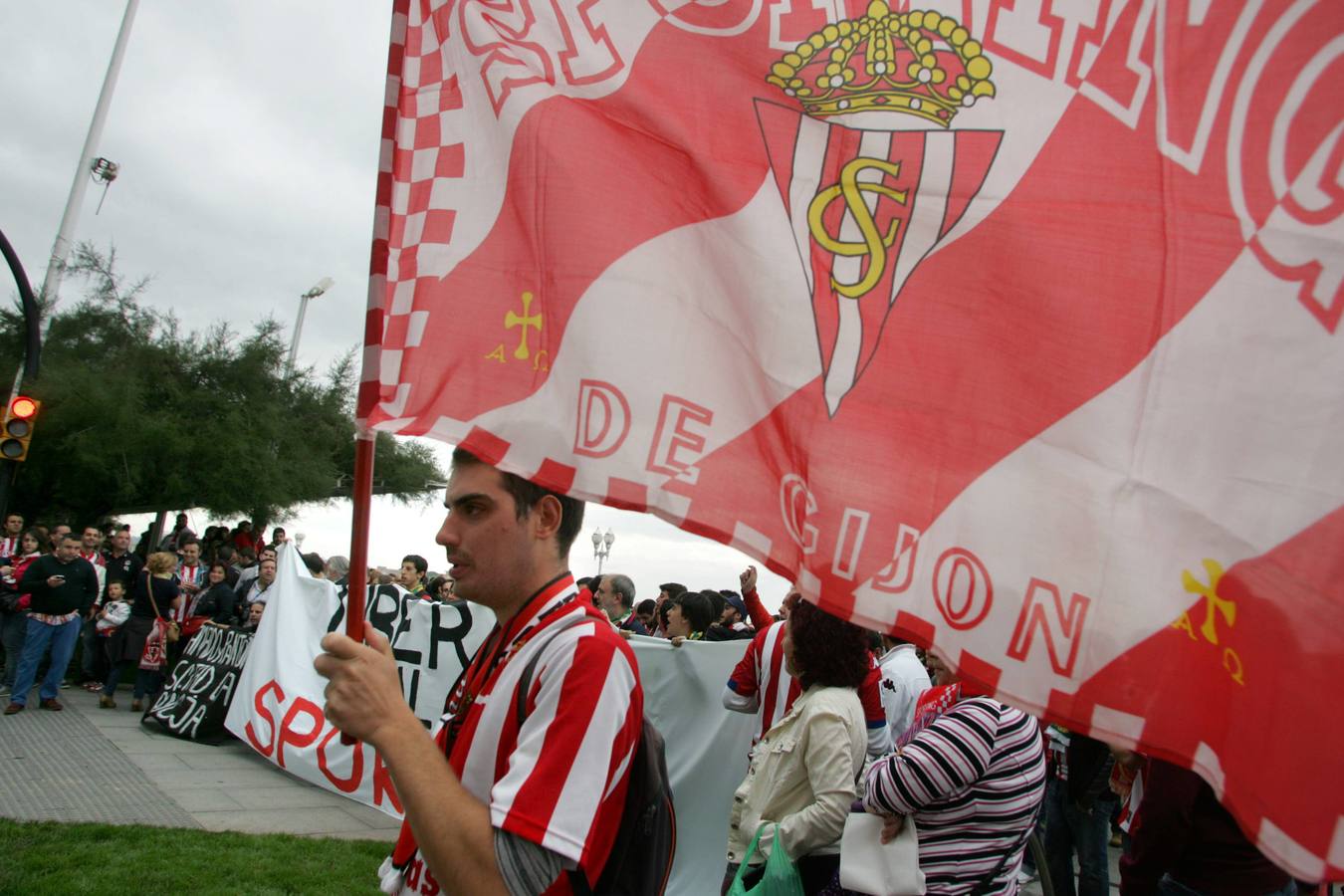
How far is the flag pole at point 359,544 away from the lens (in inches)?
80.8

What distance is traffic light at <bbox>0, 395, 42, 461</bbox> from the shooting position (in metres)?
11.6

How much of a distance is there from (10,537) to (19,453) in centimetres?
318

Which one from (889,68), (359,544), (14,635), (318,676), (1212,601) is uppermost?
(889,68)

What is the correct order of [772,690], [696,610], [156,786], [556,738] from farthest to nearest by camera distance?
[156,786], [696,610], [772,690], [556,738]

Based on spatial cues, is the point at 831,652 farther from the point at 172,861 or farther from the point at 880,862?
the point at 172,861

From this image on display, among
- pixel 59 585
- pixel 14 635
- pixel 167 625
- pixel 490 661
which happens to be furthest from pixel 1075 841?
pixel 14 635

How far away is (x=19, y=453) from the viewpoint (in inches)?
464

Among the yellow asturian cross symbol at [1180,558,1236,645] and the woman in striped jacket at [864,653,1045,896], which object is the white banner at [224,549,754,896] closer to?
the woman in striped jacket at [864,653,1045,896]

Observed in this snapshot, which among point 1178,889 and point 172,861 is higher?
point 1178,889

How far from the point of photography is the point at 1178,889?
3.19 metres

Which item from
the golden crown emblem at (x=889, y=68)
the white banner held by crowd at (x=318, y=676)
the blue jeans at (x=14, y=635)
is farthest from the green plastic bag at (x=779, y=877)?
the blue jeans at (x=14, y=635)

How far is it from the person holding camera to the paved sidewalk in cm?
60

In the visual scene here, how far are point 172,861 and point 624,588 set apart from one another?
378cm

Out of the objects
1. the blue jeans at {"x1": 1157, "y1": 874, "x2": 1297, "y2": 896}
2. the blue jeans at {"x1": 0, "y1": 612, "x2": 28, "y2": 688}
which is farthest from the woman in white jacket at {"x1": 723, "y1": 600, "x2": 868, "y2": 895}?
the blue jeans at {"x1": 0, "y1": 612, "x2": 28, "y2": 688}
